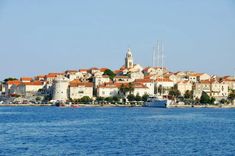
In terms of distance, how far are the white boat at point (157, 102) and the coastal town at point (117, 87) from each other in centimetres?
417

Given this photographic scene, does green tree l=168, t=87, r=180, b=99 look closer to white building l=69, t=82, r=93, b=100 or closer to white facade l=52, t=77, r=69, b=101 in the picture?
white building l=69, t=82, r=93, b=100

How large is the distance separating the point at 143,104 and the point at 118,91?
5.68 meters

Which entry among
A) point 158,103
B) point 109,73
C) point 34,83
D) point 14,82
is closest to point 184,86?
point 109,73

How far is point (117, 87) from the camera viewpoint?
8175cm

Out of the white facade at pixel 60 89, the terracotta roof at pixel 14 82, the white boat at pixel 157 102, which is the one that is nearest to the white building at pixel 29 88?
the terracotta roof at pixel 14 82

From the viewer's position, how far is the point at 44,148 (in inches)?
793

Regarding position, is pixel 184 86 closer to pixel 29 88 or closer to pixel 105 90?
pixel 105 90

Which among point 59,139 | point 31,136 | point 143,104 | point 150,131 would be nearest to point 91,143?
point 59,139

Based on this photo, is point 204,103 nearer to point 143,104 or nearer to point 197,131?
point 143,104

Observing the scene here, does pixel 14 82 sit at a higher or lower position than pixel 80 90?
higher

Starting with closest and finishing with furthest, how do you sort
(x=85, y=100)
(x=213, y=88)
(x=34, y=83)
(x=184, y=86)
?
(x=85, y=100), (x=184, y=86), (x=213, y=88), (x=34, y=83)

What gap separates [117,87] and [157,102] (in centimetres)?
1172

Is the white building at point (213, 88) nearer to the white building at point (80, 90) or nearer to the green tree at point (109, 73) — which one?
the green tree at point (109, 73)

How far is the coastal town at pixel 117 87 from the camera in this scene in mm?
80688
